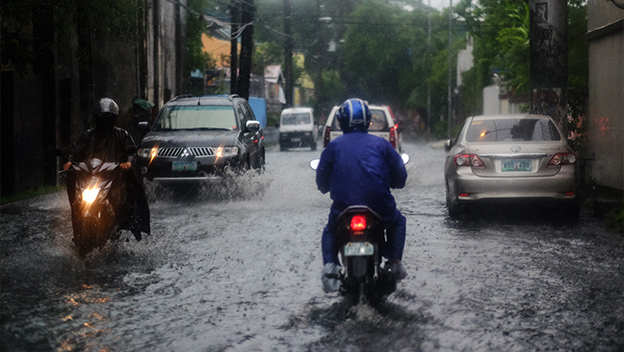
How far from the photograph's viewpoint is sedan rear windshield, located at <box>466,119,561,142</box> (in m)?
11.9

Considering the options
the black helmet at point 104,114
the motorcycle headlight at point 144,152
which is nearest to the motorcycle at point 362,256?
the black helmet at point 104,114

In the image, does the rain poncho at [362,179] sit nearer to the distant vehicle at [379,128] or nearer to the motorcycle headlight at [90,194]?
the motorcycle headlight at [90,194]

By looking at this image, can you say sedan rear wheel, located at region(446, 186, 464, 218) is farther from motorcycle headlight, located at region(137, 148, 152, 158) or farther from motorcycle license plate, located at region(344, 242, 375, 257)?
motorcycle license plate, located at region(344, 242, 375, 257)

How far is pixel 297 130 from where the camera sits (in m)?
40.4

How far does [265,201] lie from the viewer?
575 inches

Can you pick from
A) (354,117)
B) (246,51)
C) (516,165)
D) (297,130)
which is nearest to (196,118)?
(516,165)

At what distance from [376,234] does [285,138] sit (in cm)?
3461

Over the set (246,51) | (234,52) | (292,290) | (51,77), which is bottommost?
(292,290)

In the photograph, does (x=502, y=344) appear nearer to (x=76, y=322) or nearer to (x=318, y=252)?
(x=76, y=322)

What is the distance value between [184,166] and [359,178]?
885cm

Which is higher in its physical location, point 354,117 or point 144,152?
point 354,117

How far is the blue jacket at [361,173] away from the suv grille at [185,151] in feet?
27.9

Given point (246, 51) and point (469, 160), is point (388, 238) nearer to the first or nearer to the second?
point (469, 160)

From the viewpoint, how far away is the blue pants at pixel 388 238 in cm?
602
